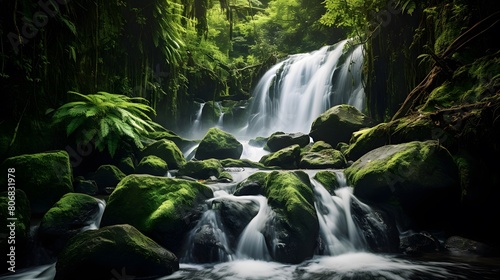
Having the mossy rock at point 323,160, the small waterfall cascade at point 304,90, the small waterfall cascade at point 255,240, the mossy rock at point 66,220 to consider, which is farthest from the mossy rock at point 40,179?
the small waterfall cascade at point 304,90

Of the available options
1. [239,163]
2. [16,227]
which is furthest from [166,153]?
[16,227]

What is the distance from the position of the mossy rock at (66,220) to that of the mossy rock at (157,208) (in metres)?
0.37

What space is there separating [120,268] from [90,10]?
5.82 meters

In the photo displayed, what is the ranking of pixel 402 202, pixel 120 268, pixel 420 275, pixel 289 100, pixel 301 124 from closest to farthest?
pixel 120 268
pixel 420 275
pixel 402 202
pixel 301 124
pixel 289 100

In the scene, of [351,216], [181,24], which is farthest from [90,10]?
[351,216]

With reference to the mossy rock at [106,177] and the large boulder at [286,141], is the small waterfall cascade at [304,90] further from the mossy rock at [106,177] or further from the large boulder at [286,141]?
the mossy rock at [106,177]

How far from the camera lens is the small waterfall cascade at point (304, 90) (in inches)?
487

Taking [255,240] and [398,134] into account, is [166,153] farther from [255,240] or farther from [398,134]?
[398,134]

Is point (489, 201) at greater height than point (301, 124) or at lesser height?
lesser

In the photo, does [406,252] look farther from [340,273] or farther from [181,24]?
[181,24]

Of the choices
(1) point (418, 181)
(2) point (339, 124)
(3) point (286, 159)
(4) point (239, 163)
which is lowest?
(1) point (418, 181)

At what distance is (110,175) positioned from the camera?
6.77 m

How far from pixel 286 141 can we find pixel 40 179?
23.8ft

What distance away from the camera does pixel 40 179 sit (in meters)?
5.30
